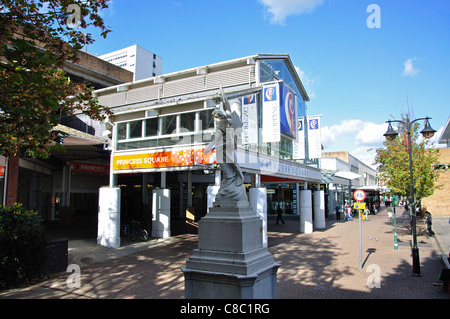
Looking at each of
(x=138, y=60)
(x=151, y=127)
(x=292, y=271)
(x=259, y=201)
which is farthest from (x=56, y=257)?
(x=138, y=60)

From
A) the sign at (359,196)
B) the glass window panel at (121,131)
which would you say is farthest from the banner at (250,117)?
the glass window panel at (121,131)

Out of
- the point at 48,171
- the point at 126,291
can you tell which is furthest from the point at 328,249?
the point at 48,171

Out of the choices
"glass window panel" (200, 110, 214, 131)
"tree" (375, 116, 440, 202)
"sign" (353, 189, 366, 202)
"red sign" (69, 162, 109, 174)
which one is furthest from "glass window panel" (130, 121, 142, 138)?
"tree" (375, 116, 440, 202)

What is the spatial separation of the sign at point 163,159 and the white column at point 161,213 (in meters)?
2.52

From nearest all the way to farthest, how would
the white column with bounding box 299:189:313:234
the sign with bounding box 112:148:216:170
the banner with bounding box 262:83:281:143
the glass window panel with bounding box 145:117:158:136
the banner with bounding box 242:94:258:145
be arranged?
the sign with bounding box 112:148:216:170
the banner with bounding box 262:83:281:143
the banner with bounding box 242:94:258:145
the glass window panel with bounding box 145:117:158:136
the white column with bounding box 299:189:313:234

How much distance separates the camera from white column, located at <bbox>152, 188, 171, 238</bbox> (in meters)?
18.1

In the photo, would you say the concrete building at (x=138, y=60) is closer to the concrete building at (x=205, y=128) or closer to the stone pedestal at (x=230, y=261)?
the concrete building at (x=205, y=128)

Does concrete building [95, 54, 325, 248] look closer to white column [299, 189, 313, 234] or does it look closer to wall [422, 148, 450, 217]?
white column [299, 189, 313, 234]

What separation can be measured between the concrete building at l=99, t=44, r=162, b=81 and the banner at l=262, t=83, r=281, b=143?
8784 centimetres

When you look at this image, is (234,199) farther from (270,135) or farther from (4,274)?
(270,135)

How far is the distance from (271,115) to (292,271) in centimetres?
784

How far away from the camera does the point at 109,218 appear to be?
15391mm

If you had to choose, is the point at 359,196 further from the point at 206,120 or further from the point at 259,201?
the point at 206,120
